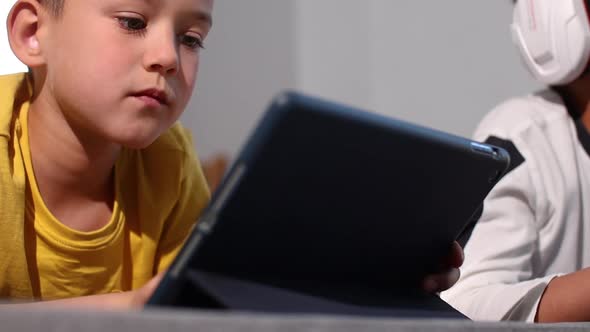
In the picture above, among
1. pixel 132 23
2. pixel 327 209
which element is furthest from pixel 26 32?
pixel 327 209

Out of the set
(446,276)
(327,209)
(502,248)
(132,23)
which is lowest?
(502,248)

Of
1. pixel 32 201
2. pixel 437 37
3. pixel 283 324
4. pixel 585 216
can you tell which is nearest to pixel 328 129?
pixel 283 324

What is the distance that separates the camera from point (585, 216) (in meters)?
1.19

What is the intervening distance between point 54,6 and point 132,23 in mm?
134

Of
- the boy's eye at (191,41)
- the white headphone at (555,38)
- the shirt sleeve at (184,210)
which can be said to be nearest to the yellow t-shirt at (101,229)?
the shirt sleeve at (184,210)

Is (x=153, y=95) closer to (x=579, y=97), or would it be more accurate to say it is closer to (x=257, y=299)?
(x=257, y=299)

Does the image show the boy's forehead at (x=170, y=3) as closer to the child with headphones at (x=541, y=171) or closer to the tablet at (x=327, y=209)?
the tablet at (x=327, y=209)

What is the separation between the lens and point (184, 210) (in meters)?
1.07

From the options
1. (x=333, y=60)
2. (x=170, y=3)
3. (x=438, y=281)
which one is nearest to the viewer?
(x=438, y=281)

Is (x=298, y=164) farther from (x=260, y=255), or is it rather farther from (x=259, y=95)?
(x=259, y=95)

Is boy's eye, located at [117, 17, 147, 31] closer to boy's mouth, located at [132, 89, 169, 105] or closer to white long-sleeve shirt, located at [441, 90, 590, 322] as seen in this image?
boy's mouth, located at [132, 89, 169, 105]

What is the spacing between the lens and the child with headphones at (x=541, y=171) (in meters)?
1.09

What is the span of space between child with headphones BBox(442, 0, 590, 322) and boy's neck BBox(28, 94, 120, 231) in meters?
0.47

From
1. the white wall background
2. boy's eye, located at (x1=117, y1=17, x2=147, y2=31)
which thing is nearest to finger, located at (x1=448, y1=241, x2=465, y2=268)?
boy's eye, located at (x1=117, y1=17, x2=147, y2=31)
